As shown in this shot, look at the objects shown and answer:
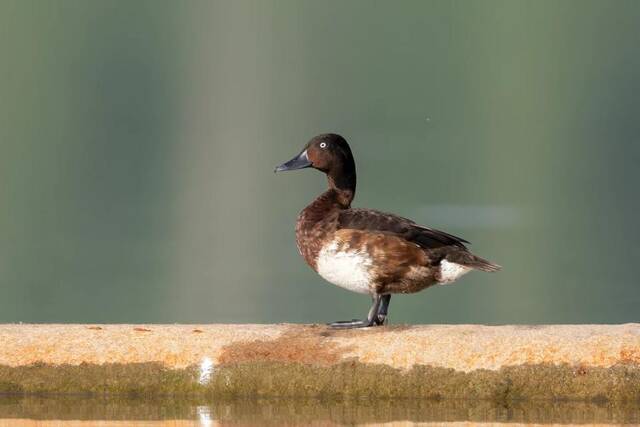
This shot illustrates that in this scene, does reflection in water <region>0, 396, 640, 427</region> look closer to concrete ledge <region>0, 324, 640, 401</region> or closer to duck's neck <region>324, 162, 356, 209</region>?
concrete ledge <region>0, 324, 640, 401</region>

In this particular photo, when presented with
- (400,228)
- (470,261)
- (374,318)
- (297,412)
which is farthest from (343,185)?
(297,412)

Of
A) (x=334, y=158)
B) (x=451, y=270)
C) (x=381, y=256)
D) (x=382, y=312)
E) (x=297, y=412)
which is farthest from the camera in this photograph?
(x=334, y=158)

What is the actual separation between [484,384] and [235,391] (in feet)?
5.89

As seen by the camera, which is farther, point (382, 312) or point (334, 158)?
point (334, 158)

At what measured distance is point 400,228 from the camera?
12.0 m

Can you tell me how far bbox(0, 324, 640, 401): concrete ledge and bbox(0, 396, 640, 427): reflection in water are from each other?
0.40 feet

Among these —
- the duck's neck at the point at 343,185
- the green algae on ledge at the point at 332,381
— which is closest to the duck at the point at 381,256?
the duck's neck at the point at 343,185

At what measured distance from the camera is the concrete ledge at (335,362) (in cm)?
1112

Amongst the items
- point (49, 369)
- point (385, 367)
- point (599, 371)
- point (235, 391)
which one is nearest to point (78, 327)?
point (49, 369)

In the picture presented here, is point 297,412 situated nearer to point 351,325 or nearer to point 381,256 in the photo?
point 351,325

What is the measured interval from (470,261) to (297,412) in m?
2.01

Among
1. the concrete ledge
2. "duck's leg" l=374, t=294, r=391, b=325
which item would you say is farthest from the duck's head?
the concrete ledge

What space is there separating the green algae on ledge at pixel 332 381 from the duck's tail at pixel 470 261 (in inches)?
38.8

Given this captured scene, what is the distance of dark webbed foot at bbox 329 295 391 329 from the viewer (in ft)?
39.0
